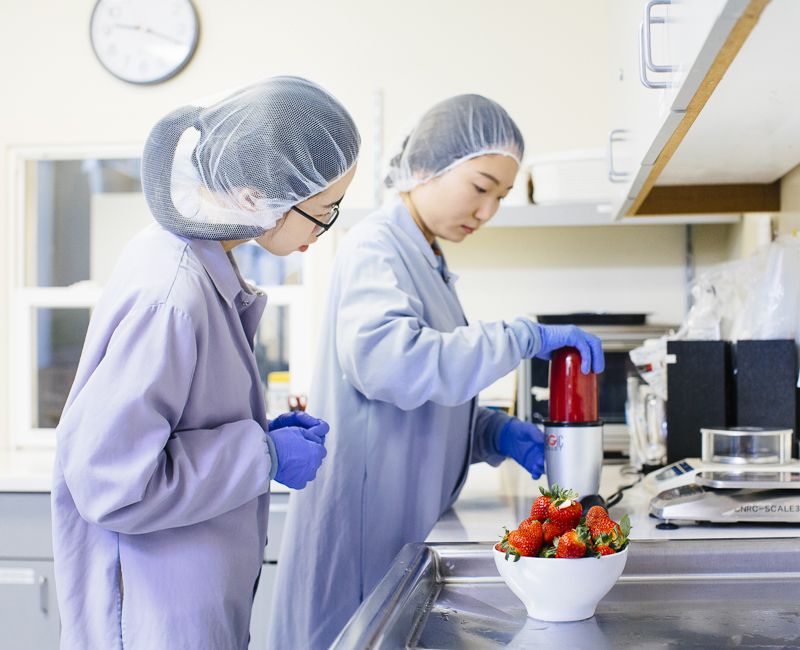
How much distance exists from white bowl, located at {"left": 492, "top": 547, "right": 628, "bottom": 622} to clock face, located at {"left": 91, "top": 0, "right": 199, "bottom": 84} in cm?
277

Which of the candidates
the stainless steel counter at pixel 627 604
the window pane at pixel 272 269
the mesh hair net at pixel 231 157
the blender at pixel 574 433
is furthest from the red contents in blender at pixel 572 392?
the window pane at pixel 272 269

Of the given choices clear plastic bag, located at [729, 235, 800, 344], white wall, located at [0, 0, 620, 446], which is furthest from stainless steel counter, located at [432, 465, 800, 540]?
white wall, located at [0, 0, 620, 446]

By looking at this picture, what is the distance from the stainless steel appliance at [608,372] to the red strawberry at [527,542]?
1682mm

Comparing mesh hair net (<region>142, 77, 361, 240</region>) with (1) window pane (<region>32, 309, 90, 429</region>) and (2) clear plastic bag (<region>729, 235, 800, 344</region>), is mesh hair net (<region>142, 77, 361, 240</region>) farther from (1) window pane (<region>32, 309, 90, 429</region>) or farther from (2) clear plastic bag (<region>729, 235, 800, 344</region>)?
(1) window pane (<region>32, 309, 90, 429</region>)

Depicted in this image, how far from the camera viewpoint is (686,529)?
1339 millimetres

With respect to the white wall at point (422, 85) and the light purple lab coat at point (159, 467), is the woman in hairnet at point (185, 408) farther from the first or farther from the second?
the white wall at point (422, 85)

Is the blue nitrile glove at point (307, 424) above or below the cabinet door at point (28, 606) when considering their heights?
above

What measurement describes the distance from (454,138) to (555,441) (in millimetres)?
597

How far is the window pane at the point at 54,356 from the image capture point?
11.3ft

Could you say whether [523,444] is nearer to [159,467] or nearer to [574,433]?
[574,433]

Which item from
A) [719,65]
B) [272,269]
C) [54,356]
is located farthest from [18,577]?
[719,65]

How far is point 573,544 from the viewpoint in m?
0.97

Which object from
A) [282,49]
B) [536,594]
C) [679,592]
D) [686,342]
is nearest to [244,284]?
[536,594]

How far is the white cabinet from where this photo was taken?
76 centimetres
